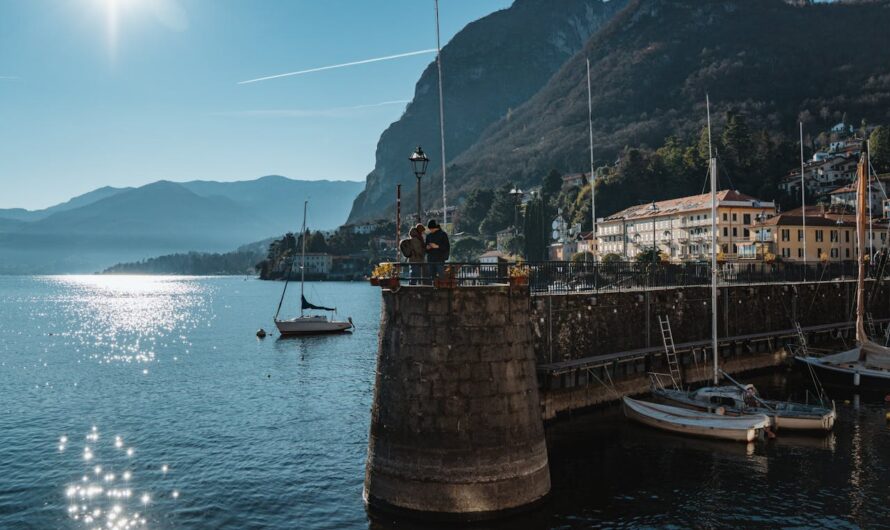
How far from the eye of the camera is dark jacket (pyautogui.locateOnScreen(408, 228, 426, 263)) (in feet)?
71.1

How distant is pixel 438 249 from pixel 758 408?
19725 mm

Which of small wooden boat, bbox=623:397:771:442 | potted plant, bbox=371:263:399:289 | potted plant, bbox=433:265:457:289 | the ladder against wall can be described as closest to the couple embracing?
potted plant, bbox=371:263:399:289

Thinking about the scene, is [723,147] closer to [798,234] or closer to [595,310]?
[798,234]

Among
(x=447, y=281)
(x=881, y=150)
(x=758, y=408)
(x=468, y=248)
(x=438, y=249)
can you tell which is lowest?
(x=758, y=408)

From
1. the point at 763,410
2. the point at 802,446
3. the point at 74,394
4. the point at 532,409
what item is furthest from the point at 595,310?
the point at 74,394

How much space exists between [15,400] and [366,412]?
2588 centimetres

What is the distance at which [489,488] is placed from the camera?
19.3 meters

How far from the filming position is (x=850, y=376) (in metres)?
41.8

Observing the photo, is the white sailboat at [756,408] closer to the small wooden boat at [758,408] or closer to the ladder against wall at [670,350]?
the small wooden boat at [758,408]

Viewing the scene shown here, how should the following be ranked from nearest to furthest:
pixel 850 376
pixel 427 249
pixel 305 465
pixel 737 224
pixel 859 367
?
pixel 427 249 → pixel 305 465 → pixel 859 367 → pixel 850 376 → pixel 737 224

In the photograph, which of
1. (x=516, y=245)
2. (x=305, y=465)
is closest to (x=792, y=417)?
(x=305, y=465)

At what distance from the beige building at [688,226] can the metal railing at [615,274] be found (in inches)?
1504

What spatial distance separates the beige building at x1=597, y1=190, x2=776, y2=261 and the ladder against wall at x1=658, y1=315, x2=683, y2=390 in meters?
53.4

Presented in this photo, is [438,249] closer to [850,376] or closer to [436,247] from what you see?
[436,247]
